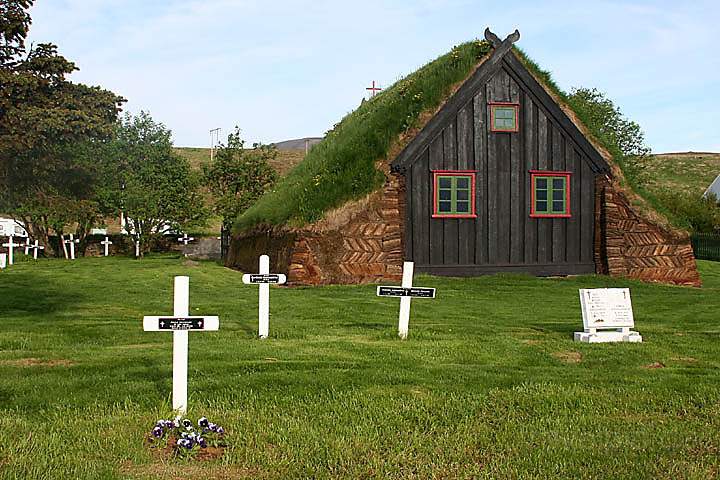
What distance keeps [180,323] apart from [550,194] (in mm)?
23557

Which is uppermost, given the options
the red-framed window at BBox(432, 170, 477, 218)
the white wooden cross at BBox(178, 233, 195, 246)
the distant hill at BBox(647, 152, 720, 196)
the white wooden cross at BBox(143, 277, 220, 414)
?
the distant hill at BBox(647, 152, 720, 196)

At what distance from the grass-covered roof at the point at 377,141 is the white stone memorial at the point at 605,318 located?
13.8 m

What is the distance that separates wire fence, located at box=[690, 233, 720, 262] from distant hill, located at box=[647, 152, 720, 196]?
63.6 m

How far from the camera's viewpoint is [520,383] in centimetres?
984

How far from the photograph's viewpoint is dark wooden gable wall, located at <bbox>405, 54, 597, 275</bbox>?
1124 inches

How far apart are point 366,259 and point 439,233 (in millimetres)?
2979

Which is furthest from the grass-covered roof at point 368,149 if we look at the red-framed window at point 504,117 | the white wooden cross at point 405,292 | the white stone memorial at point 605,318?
the white stone memorial at point 605,318

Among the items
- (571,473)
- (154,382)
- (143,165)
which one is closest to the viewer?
(571,473)

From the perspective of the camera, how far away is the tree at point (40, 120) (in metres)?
16.2

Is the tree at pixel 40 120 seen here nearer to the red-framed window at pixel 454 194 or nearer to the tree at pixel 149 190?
the red-framed window at pixel 454 194

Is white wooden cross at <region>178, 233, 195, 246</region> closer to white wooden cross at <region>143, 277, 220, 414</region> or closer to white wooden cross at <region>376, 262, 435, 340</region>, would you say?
white wooden cross at <region>376, 262, 435, 340</region>

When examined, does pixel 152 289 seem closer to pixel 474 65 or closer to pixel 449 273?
pixel 449 273

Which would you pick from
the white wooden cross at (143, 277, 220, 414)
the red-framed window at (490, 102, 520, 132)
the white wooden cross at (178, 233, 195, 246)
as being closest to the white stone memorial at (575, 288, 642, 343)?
the white wooden cross at (143, 277, 220, 414)

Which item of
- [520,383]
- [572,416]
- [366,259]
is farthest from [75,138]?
[572,416]
